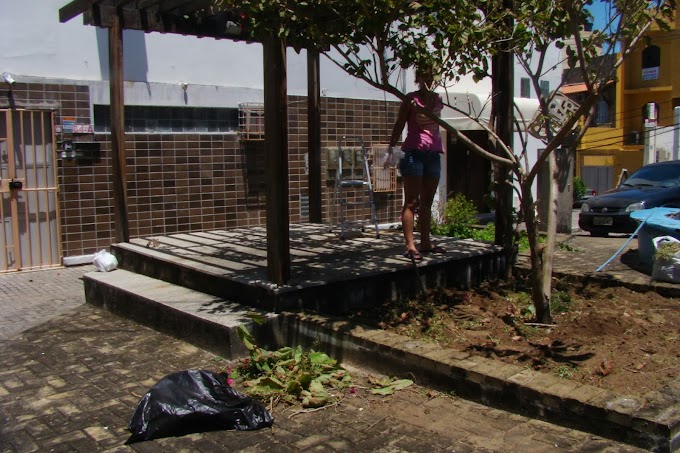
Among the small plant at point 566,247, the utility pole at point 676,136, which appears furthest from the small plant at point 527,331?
the utility pole at point 676,136

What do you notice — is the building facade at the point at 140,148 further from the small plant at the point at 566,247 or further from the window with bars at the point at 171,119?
the small plant at the point at 566,247

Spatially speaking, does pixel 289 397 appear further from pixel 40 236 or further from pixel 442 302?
pixel 40 236

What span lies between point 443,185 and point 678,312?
827 cm

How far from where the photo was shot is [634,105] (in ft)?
116

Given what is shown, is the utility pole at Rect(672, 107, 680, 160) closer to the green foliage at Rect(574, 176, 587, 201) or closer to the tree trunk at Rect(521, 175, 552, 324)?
the green foliage at Rect(574, 176, 587, 201)

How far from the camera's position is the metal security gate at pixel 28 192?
A: 9141mm

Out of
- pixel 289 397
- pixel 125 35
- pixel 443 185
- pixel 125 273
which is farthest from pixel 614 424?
pixel 443 185

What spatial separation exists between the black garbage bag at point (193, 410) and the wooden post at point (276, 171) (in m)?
1.64

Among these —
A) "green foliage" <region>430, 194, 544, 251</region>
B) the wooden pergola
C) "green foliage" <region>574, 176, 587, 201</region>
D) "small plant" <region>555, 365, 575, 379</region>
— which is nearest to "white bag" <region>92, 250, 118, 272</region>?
the wooden pergola

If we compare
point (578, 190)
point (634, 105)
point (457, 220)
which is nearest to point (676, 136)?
point (578, 190)

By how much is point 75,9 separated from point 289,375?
19.7 feet

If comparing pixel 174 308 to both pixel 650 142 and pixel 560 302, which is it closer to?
pixel 560 302

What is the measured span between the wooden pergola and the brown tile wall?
144cm

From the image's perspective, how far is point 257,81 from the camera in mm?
11438
